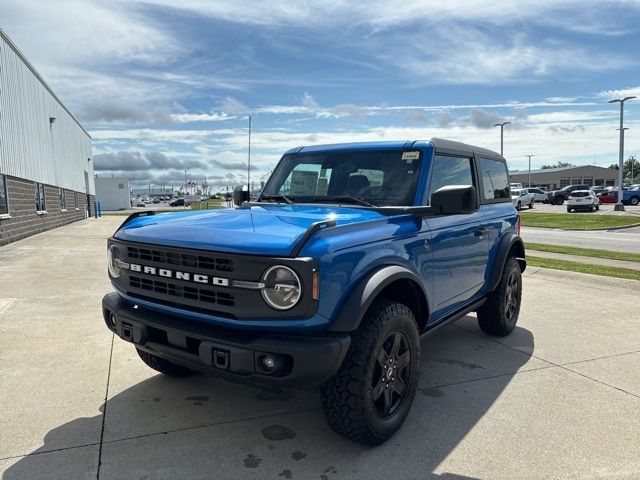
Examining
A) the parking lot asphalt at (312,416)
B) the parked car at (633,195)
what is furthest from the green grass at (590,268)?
the parked car at (633,195)

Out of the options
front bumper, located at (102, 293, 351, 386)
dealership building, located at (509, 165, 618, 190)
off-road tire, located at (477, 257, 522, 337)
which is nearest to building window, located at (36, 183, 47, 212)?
off-road tire, located at (477, 257, 522, 337)

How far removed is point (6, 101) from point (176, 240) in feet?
54.2

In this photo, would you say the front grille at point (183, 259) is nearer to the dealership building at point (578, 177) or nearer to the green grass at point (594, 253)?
the green grass at point (594, 253)

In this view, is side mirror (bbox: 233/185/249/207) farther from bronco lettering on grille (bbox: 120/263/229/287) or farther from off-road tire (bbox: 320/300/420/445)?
off-road tire (bbox: 320/300/420/445)

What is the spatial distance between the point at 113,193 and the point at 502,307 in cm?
Answer: 7677

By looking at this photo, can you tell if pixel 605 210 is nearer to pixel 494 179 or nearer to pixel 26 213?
pixel 494 179

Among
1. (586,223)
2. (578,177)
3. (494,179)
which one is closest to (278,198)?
(494,179)

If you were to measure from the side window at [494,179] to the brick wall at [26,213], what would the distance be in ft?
46.0

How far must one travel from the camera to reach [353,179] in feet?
12.5

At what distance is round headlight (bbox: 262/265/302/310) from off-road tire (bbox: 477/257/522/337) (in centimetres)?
300

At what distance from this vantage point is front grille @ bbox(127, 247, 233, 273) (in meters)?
2.64

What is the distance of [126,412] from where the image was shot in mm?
3355

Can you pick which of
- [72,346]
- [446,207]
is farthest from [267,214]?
[72,346]

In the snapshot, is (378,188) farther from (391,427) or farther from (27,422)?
(27,422)
